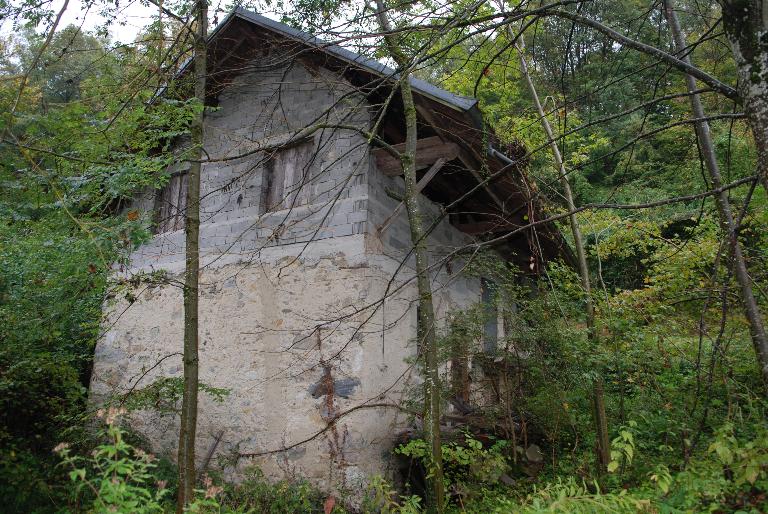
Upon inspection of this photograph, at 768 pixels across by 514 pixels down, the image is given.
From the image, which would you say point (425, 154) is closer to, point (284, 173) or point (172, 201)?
point (284, 173)

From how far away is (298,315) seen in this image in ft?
19.0

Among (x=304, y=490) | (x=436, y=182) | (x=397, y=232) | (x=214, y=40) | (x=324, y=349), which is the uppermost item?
(x=214, y=40)

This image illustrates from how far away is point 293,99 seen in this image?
6.63 meters

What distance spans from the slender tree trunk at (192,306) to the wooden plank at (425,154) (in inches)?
83.7

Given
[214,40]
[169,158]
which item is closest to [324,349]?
[169,158]

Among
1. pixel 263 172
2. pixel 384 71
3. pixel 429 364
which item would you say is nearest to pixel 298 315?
pixel 263 172

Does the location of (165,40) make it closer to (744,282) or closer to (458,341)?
(458,341)

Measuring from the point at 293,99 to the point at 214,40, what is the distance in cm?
126

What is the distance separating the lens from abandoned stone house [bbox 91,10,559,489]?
519 cm

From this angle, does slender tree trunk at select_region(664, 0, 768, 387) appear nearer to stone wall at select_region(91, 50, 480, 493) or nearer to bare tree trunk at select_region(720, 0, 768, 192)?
bare tree trunk at select_region(720, 0, 768, 192)

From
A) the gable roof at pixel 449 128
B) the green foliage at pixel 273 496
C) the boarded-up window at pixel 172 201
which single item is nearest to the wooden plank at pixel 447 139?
the gable roof at pixel 449 128

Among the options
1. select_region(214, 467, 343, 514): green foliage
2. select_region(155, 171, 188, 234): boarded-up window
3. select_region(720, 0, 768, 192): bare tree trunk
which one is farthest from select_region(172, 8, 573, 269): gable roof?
select_region(214, 467, 343, 514): green foliage

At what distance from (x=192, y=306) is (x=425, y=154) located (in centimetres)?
291

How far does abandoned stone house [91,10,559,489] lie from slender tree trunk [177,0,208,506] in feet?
1.69
